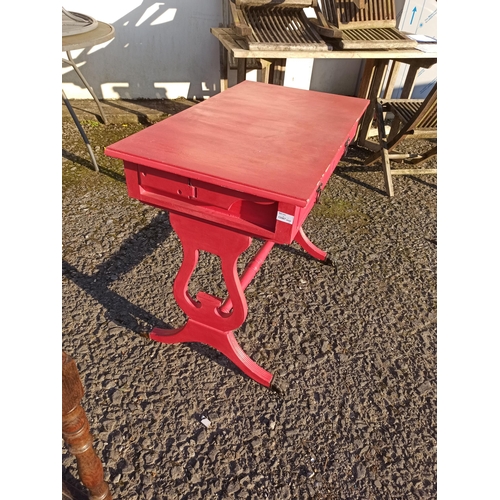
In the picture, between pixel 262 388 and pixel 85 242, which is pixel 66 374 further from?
pixel 85 242

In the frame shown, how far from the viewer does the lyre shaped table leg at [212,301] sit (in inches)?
61.3

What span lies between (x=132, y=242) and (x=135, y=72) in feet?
9.22

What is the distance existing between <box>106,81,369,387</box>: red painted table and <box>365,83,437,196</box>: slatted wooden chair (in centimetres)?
139

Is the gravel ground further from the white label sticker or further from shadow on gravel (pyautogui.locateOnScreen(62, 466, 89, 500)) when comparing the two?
the white label sticker

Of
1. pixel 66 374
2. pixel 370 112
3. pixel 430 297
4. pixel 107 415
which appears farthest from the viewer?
pixel 370 112

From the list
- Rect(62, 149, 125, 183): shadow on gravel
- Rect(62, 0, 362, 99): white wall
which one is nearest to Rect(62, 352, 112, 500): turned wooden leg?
Rect(62, 149, 125, 183): shadow on gravel

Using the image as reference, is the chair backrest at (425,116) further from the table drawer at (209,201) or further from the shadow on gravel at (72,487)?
the shadow on gravel at (72,487)

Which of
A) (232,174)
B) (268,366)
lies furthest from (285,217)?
(268,366)

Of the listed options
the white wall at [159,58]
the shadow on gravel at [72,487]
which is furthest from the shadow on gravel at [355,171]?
the shadow on gravel at [72,487]

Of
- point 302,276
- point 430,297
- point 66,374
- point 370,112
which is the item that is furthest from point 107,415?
point 370,112

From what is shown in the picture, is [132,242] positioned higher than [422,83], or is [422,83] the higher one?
[422,83]

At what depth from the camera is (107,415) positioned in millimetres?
1784

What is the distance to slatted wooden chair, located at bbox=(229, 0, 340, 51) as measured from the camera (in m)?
3.20

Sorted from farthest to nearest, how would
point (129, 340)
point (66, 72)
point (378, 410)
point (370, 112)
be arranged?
point (66, 72) → point (370, 112) → point (129, 340) → point (378, 410)
